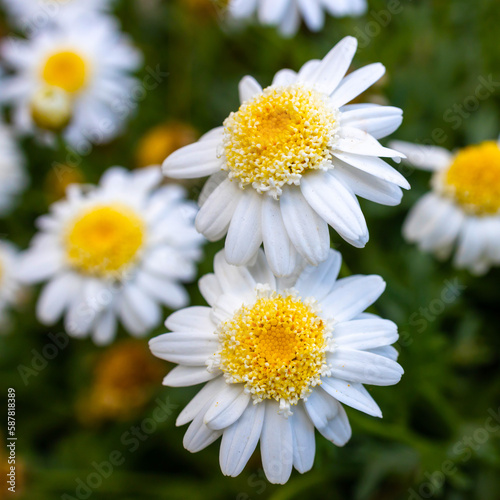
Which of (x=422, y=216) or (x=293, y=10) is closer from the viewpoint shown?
(x=422, y=216)

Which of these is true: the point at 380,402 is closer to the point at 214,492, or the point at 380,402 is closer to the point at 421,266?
the point at 421,266

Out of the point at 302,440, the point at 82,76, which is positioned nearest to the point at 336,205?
the point at 302,440

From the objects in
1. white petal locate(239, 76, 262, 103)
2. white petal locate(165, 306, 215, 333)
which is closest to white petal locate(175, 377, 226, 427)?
white petal locate(165, 306, 215, 333)

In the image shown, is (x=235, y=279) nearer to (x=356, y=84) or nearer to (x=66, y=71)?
(x=356, y=84)

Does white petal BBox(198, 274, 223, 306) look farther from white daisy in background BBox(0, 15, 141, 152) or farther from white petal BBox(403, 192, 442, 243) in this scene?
white daisy in background BBox(0, 15, 141, 152)

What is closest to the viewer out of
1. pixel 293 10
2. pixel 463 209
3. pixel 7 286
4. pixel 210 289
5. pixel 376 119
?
pixel 376 119

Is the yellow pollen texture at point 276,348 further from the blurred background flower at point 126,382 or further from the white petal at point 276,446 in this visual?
the blurred background flower at point 126,382
